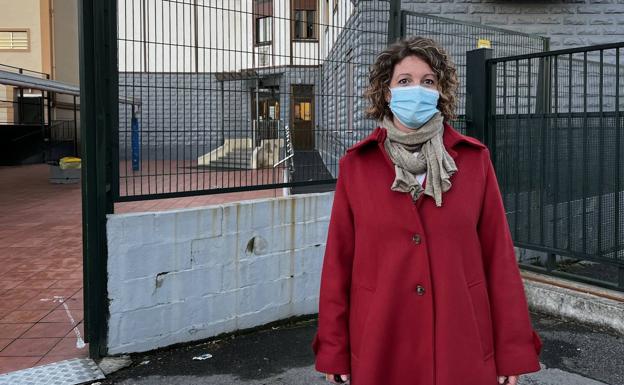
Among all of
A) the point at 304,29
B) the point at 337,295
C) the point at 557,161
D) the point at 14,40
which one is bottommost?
the point at 337,295

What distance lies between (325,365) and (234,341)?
2616 millimetres

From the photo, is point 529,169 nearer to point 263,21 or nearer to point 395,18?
point 395,18

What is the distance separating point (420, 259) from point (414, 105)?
0.57 metres

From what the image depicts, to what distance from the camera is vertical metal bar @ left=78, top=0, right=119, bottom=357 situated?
389 centimetres

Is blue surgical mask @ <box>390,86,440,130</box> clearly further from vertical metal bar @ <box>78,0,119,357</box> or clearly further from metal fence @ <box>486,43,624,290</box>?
metal fence @ <box>486,43,624,290</box>

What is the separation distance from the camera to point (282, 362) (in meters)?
4.25

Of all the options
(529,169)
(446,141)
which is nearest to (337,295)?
(446,141)

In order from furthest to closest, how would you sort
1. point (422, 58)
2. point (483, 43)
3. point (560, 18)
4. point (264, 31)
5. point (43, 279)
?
point (560, 18) < point (483, 43) < point (43, 279) < point (264, 31) < point (422, 58)

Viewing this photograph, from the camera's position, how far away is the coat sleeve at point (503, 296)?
212 centimetres

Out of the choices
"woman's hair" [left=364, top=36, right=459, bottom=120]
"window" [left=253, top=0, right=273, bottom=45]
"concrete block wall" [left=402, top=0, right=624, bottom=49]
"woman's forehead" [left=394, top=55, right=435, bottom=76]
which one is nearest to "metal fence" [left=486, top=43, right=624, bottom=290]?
Result: "window" [left=253, top=0, right=273, bottom=45]

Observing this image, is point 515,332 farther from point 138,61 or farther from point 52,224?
point 52,224

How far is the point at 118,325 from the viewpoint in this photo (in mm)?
4148

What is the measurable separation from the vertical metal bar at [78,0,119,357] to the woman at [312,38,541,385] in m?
2.27

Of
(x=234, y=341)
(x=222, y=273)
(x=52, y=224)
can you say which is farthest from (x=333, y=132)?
(x=52, y=224)
